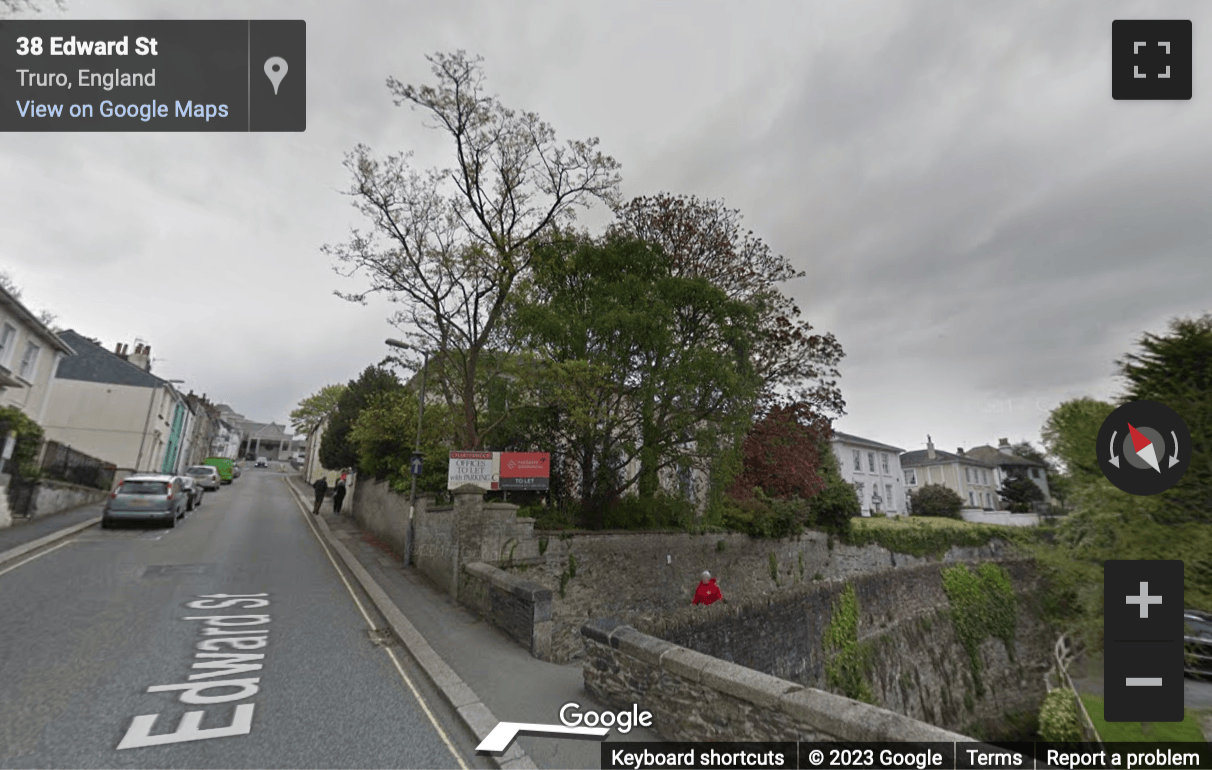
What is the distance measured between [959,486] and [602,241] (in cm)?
5132

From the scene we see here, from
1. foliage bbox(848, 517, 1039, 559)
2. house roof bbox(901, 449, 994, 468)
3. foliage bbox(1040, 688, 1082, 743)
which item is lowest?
foliage bbox(1040, 688, 1082, 743)

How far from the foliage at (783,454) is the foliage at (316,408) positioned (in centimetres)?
4354

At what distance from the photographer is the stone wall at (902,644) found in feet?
30.1

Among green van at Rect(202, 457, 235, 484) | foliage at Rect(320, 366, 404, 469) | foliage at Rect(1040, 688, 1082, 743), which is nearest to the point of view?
foliage at Rect(1040, 688, 1082, 743)

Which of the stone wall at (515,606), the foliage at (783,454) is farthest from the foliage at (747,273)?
the stone wall at (515,606)

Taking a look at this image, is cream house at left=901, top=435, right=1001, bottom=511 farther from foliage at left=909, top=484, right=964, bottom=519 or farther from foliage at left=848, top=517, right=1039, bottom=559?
foliage at left=848, top=517, right=1039, bottom=559

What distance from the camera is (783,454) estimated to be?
19.5 m

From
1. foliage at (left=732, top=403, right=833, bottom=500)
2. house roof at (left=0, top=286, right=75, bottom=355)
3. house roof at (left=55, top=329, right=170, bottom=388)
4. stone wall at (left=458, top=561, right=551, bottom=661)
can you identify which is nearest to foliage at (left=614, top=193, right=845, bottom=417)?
foliage at (left=732, top=403, right=833, bottom=500)

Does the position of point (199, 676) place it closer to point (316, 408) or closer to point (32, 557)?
point (32, 557)

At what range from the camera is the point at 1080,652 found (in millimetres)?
19094

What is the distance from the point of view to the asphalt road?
14.8 feet

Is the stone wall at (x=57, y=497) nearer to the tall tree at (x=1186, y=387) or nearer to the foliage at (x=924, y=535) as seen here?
the tall tree at (x=1186, y=387)

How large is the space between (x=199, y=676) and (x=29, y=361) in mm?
25884

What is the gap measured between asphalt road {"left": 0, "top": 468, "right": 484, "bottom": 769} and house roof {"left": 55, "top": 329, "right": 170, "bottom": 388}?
91.6 feet
